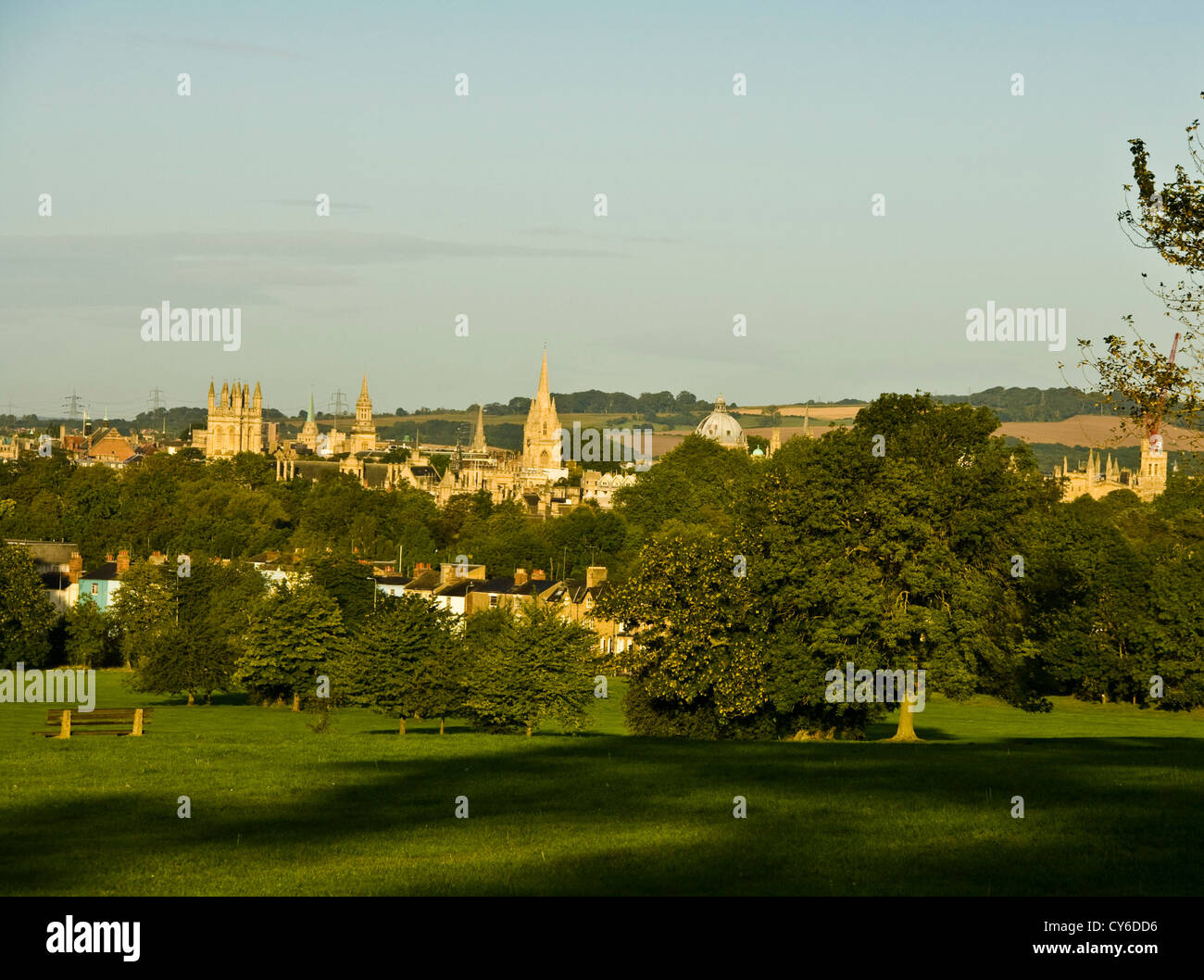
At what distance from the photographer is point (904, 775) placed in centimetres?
2458

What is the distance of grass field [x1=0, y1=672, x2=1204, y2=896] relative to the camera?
16000 millimetres

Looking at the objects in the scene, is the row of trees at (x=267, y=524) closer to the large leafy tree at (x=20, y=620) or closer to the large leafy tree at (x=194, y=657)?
the large leafy tree at (x=20, y=620)

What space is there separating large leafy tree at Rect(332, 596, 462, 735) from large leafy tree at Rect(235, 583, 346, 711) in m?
8.73

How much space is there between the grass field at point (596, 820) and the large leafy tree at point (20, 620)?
55.0 m

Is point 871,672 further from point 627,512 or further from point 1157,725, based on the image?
point 627,512

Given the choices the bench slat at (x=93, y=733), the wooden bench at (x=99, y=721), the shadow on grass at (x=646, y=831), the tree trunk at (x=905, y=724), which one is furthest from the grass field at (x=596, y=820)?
the tree trunk at (x=905, y=724)

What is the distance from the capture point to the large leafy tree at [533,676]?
4162 centimetres

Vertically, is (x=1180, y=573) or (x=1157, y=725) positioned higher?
(x=1180, y=573)

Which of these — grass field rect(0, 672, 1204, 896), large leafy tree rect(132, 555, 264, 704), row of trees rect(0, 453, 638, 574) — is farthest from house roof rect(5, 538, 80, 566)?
grass field rect(0, 672, 1204, 896)

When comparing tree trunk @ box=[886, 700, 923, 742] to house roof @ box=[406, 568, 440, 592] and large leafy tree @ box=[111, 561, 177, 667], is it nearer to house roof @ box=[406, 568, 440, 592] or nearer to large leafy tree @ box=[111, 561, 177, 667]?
large leafy tree @ box=[111, 561, 177, 667]

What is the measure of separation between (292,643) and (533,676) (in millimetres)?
21681
